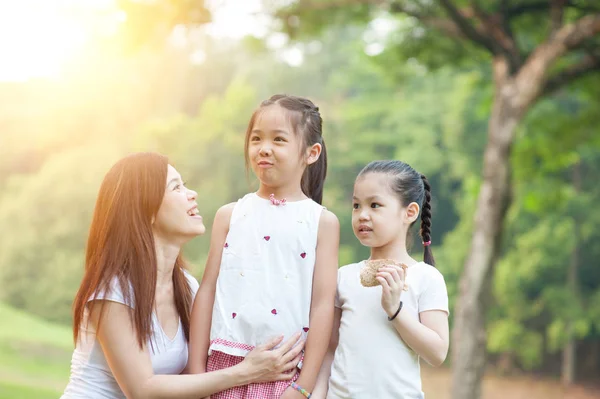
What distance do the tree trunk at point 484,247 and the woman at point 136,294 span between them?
17.3ft

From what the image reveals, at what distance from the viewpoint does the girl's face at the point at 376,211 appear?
2080mm

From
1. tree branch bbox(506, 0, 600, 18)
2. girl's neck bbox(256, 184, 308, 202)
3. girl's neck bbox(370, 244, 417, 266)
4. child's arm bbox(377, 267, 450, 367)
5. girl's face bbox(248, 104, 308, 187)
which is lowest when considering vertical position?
child's arm bbox(377, 267, 450, 367)

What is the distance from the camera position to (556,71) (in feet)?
26.6

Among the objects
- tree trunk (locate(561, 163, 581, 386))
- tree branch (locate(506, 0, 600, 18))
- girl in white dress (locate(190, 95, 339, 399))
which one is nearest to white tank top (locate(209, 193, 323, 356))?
girl in white dress (locate(190, 95, 339, 399))

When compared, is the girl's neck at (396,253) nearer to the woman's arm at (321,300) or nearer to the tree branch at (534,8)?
the woman's arm at (321,300)

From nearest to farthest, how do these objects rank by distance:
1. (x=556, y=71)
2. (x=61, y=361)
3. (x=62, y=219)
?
1. (x=556, y=71)
2. (x=61, y=361)
3. (x=62, y=219)

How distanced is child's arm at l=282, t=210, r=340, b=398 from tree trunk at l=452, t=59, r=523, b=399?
540 cm

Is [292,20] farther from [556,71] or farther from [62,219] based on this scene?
[62,219]

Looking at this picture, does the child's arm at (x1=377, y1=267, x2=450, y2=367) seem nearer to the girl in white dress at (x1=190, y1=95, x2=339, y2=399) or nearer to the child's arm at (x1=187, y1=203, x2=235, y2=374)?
the girl in white dress at (x1=190, y1=95, x2=339, y2=399)

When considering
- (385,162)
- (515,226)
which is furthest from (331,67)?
(385,162)

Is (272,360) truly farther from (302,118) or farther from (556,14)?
(556,14)

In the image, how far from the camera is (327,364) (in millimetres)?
2135

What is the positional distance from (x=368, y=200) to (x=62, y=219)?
55.4 feet

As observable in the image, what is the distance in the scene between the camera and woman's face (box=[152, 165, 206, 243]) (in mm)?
Answer: 2273
